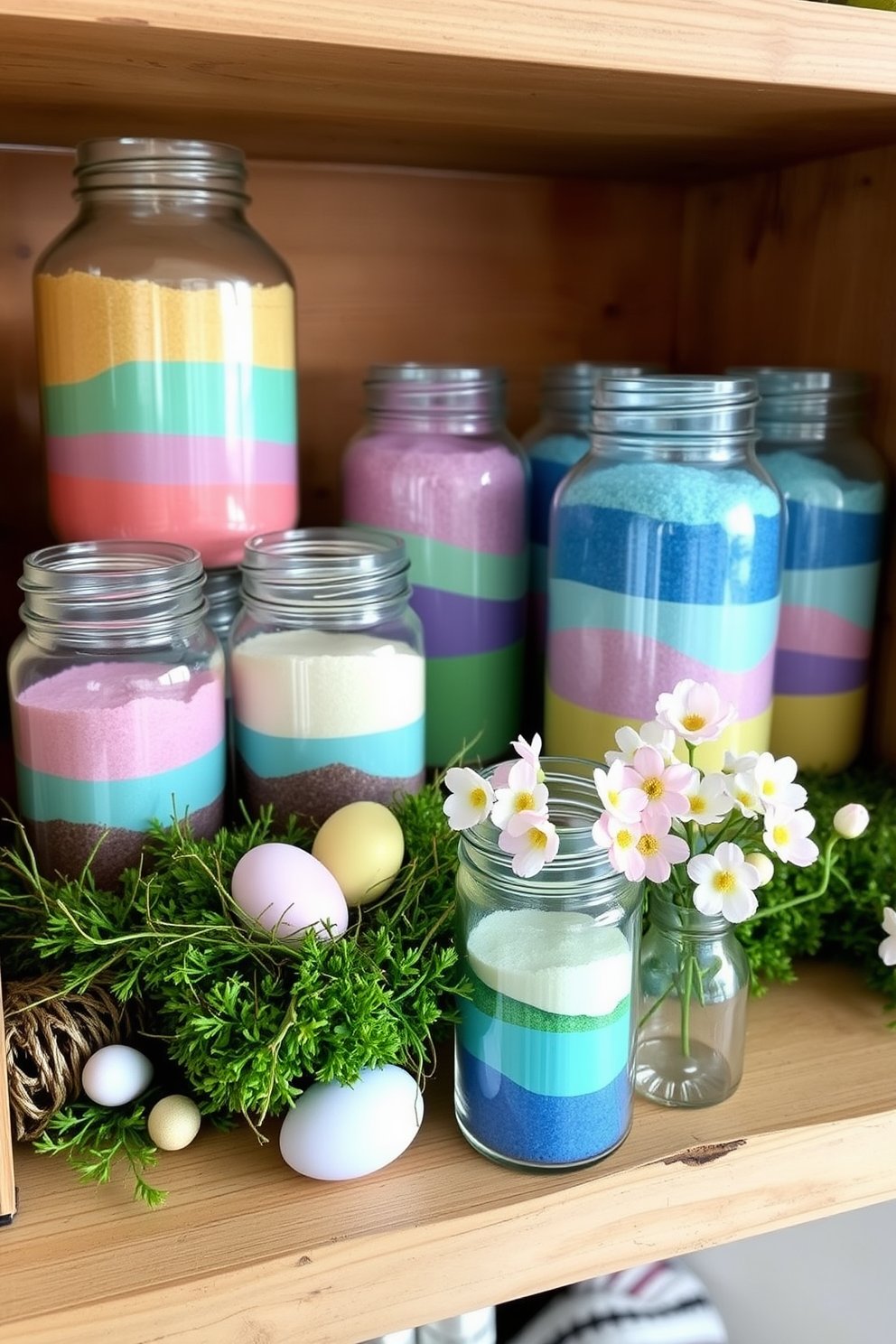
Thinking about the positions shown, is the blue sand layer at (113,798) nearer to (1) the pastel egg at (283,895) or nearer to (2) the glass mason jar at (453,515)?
(1) the pastel egg at (283,895)

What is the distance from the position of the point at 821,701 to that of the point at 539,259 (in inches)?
15.9

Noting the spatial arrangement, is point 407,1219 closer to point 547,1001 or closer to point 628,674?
point 547,1001

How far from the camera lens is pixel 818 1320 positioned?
77 cm

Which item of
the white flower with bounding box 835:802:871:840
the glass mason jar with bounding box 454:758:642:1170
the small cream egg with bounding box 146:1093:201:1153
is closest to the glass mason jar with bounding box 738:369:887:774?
the white flower with bounding box 835:802:871:840

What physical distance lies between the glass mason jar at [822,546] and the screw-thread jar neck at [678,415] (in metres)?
0.10

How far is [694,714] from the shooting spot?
0.54 m

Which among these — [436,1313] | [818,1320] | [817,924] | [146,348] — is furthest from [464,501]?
[818,1320]

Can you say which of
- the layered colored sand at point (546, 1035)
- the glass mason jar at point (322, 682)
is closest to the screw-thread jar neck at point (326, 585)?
the glass mason jar at point (322, 682)

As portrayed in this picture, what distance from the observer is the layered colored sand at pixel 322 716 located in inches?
25.1

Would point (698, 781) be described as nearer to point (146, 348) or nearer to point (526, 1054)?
point (526, 1054)

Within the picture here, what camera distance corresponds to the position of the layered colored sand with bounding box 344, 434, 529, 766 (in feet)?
2.45

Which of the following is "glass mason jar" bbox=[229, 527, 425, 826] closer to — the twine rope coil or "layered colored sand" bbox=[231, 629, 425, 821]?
"layered colored sand" bbox=[231, 629, 425, 821]

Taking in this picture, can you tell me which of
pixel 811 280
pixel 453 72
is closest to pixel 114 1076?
pixel 453 72

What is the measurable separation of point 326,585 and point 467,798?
0.19m
